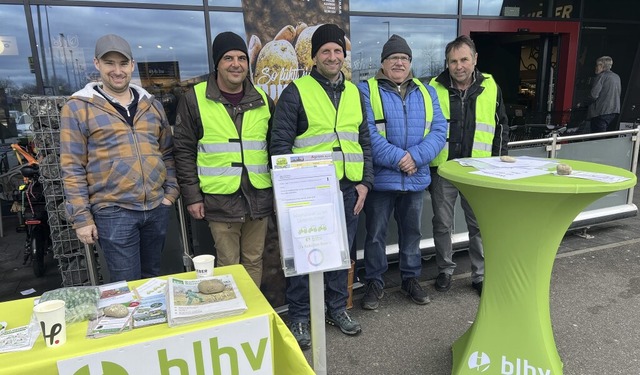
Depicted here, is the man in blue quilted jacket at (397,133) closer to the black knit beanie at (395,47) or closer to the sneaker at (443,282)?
the black knit beanie at (395,47)

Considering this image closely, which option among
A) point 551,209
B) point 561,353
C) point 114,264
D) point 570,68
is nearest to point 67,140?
point 114,264

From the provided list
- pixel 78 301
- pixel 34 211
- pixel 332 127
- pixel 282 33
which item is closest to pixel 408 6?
pixel 282 33

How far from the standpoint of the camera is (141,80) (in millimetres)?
5176

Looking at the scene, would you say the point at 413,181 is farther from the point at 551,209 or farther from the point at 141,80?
the point at 141,80

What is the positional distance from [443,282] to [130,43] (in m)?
4.22

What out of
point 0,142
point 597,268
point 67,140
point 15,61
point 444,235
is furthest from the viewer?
point 0,142

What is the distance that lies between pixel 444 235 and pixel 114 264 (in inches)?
95.0

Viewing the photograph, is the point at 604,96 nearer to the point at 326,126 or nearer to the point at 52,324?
the point at 326,126

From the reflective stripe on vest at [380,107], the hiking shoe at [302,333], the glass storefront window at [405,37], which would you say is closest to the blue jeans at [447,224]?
the reflective stripe on vest at [380,107]

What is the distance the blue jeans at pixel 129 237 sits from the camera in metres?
2.35

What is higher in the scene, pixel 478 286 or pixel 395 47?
pixel 395 47

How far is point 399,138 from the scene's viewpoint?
3014 mm

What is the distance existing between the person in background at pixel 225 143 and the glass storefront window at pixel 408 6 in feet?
13.5

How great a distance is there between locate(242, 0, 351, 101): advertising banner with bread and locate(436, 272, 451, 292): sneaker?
1.91 metres
